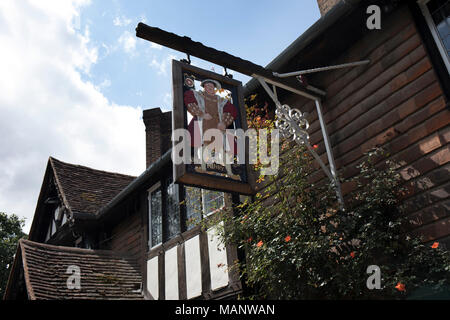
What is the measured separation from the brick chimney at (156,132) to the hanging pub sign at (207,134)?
9200mm

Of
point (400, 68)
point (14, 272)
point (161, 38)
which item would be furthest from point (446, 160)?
point (14, 272)

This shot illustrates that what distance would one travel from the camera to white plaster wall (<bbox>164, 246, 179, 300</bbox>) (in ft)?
27.5

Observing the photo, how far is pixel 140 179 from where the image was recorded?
988 cm

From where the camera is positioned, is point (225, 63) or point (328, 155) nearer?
point (225, 63)

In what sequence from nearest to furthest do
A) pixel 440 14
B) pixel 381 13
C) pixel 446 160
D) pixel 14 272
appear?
pixel 446 160 < pixel 440 14 < pixel 381 13 < pixel 14 272

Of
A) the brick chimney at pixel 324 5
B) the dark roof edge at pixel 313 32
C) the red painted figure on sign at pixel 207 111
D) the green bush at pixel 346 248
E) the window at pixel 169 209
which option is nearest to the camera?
the green bush at pixel 346 248

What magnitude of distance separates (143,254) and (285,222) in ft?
19.2

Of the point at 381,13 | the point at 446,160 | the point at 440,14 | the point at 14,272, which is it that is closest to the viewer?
the point at 446,160

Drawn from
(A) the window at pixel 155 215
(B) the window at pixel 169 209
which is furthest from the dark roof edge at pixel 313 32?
(A) the window at pixel 155 215

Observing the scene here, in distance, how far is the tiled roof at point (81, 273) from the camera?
8.39m

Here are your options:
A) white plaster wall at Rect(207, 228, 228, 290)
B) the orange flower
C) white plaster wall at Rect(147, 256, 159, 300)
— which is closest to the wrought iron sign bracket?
the orange flower

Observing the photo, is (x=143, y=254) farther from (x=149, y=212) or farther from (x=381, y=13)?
(x=381, y=13)

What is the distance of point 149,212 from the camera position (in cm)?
1018

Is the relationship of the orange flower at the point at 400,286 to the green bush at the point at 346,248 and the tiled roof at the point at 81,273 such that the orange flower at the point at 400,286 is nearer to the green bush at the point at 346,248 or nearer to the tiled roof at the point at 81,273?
the green bush at the point at 346,248
